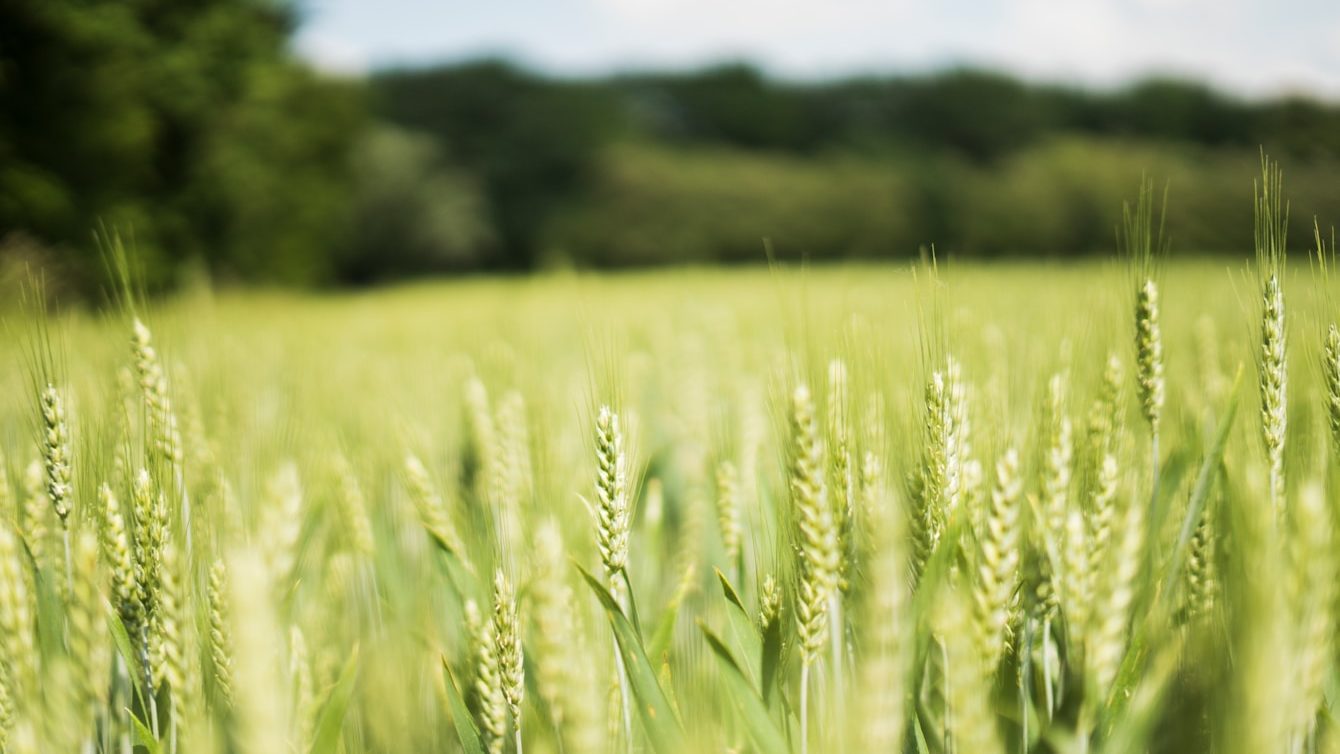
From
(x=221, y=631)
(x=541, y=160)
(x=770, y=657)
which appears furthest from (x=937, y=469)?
(x=541, y=160)

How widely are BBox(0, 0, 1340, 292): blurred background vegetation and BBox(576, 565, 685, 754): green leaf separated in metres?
0.92

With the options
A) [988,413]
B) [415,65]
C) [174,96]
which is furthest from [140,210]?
[415,65]

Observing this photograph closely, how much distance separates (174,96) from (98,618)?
1025 cm

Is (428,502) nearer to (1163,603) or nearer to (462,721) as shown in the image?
(462,721)

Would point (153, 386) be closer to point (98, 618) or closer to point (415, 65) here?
point (98, 618)

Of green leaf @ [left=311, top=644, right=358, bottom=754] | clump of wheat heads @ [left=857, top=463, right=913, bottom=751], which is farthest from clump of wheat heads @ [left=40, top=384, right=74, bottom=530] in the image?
clump of wheat heads @ [left=857, top=463, right=913, bottom=751]

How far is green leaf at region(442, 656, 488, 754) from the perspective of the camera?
0.82 meters

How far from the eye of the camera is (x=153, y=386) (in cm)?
101

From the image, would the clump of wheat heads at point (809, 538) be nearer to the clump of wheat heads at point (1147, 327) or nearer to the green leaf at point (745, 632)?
the green leaf at point (745, 632)

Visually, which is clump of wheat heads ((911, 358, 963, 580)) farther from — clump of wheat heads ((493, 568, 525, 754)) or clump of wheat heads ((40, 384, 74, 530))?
clump of wheat heads ((40, 384, 74, 530))

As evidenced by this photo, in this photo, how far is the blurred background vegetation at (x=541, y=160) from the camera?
23.2ft

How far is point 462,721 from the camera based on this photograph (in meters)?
0.83

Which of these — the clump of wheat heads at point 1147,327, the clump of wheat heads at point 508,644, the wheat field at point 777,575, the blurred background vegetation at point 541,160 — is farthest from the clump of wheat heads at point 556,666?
the blurred background vegetation at point 541,160

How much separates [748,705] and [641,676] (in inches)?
4.3
